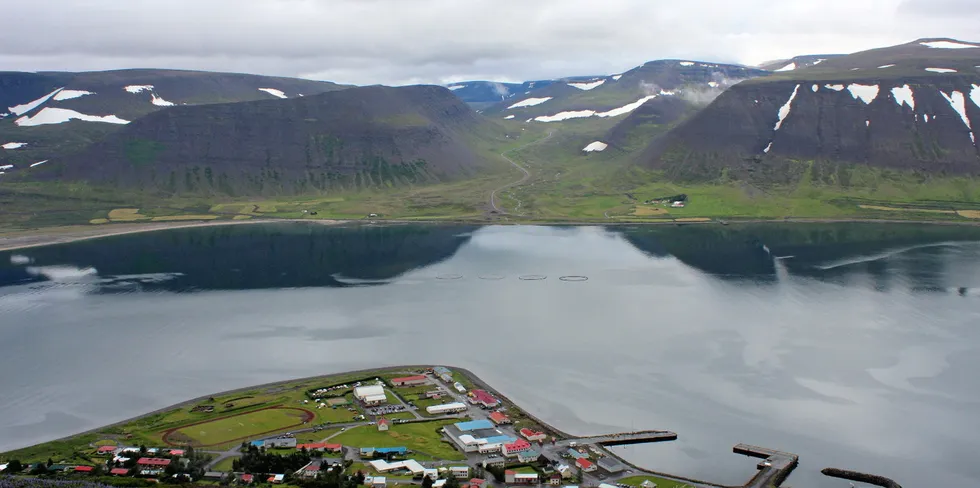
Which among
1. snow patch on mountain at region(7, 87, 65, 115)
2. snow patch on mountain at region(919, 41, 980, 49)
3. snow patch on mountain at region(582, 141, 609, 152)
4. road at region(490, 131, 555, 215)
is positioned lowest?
road at region(490, 131, 555, 215)

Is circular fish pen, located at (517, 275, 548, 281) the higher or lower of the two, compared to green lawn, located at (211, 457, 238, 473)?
higher

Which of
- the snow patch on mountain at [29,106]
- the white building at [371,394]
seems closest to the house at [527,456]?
the white building at [371,394]

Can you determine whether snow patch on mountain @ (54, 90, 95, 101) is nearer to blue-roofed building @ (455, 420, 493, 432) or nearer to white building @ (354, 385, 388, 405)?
white building @ (354, 385, 388, 405)

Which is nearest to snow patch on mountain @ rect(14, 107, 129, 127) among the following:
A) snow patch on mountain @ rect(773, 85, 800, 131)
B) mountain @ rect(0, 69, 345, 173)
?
mountain @ rect(0, 69, 345, 173)

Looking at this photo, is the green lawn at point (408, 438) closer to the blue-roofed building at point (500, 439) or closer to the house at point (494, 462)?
the house at point (494, 462)

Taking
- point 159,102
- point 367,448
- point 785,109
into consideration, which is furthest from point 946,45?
point 159,102

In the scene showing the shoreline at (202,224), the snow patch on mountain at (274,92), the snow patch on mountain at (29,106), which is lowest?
the shoreline at (202,224)

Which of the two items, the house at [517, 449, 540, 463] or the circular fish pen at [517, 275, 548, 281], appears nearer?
the house at [517, 449, 540, 463]
